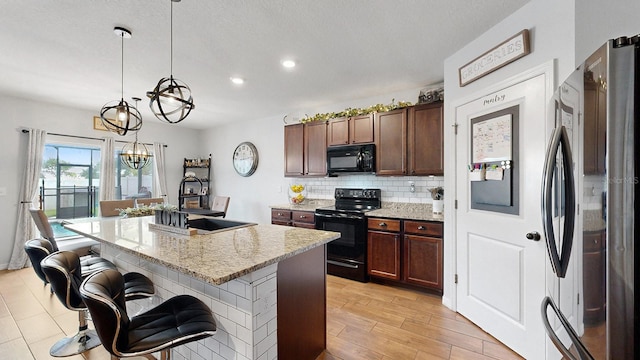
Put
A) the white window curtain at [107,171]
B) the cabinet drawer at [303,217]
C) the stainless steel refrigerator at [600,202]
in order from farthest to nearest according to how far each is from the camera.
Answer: the white window curtain at [107,171] → the cabinet drawer at [303,217] → the stainless steel refrigerator at [600,202]

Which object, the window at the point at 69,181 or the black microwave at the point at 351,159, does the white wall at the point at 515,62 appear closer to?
the black microwave at the point at 351,159

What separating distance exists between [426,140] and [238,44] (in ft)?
7.42

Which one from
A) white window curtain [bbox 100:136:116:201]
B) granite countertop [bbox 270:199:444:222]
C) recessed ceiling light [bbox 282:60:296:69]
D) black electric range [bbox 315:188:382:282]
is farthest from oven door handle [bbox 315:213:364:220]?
white window curtain [bbox 100:136:116:201]

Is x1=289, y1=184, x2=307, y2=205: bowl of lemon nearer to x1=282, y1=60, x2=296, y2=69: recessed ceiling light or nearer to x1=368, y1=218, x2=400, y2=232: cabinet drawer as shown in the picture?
x1=368, y1=218, x2=400, y2=232: cabinet drawer

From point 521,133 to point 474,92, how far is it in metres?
0.60

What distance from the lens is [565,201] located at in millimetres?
1062

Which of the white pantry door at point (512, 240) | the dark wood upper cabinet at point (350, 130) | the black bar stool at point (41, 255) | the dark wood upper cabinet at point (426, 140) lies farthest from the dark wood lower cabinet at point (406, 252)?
the black bar stool at point (41, 255)

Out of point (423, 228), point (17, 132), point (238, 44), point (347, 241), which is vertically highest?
point (238, 44)

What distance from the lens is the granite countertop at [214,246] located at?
1.24 m

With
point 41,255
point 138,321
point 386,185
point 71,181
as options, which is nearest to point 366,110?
point 386,185

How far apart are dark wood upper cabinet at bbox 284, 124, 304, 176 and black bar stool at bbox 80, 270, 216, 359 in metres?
3.05

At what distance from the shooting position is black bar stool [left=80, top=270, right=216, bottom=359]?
3.63 feet

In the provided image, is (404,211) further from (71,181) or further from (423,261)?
(71,181)

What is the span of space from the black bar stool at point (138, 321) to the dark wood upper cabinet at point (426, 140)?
2.69 m
